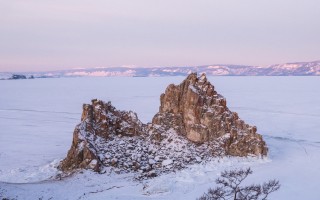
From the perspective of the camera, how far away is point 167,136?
32.3 meters

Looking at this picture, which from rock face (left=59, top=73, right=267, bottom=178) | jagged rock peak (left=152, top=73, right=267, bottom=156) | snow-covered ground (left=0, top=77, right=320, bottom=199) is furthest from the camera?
jagged rock peak (left=152, top=73, right=267, bottom=156)

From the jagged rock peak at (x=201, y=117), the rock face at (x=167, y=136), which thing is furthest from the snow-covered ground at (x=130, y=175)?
the jagged rock peak at (x=201, y=117)

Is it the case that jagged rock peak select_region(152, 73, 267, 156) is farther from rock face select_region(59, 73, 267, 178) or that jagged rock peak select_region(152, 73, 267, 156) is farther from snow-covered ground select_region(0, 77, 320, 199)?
snow-covered ground select_region(0, 77, 320, 199)

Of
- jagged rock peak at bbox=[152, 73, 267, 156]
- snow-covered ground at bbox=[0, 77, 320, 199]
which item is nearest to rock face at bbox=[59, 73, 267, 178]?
jagged rock peak at bbox=[152, 73, 267, 156]

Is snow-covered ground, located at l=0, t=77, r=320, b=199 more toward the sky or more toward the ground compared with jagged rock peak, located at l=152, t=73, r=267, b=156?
more toward the ground

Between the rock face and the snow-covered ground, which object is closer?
the snow-covered ground

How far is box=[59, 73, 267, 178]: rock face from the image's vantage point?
93.0ft

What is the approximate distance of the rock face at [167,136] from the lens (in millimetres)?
28344

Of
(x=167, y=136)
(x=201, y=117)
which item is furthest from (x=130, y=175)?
(x=201, y=117)

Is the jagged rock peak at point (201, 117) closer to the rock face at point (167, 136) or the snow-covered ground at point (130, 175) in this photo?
the rock face at point (167, 136)

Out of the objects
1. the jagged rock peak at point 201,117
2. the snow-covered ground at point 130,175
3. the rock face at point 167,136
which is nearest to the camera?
the snow-covered ground at point 130,175

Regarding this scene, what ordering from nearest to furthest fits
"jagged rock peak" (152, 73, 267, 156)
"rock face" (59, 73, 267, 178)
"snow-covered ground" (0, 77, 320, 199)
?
"snow-covered ground" (0, 77, 320, 199) → "rock face" (59, 73, 267, 178) → "jagged rock peak" (152, 73, 267, 156)

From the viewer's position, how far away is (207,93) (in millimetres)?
34406

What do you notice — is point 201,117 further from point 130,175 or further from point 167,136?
point 130,175
